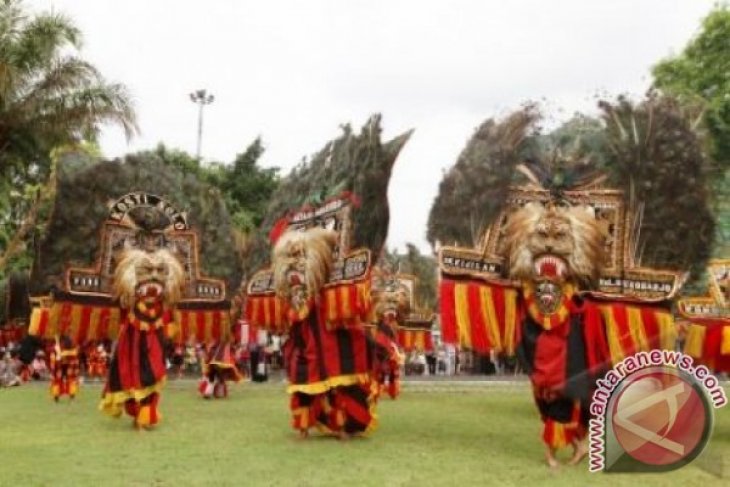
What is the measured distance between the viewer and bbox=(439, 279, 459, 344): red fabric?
8789 mm

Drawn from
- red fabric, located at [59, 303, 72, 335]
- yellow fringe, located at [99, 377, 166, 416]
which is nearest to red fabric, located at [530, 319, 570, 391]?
yellow fringe, located at [99, 377, 166, 416]

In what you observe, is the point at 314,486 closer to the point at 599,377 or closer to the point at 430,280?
the point at 599,377

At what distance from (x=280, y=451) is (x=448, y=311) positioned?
2056mm

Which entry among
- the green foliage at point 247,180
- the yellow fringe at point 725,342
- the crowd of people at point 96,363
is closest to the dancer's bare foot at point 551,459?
the yellow fringe at point 725,342

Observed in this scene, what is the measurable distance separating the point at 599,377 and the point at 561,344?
0.42 meters

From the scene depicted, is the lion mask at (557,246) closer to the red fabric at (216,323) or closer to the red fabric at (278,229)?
the red fabric at (278,229)

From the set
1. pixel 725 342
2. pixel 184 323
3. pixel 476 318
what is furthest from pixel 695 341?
pixel 184 323

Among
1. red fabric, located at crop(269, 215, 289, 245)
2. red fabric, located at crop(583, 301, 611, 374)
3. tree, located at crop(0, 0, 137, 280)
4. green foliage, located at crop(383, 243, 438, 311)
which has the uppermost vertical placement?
tree, located at crop(0, 0, 137, 280)

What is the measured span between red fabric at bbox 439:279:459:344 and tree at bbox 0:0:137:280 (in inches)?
471

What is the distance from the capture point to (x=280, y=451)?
28.2 ft

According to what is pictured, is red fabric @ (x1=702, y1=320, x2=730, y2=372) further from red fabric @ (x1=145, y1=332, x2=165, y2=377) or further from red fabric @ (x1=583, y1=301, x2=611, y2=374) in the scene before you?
red fabric @ (x1=145, y1=332, x2=165, y2=377)

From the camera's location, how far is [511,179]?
882 cm

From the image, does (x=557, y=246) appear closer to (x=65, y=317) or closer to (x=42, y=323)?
(x=65, y=317)

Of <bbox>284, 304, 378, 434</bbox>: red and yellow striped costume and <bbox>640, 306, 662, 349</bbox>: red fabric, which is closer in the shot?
<bbox>640, 306, 662, 349</bbox>: red fabric
